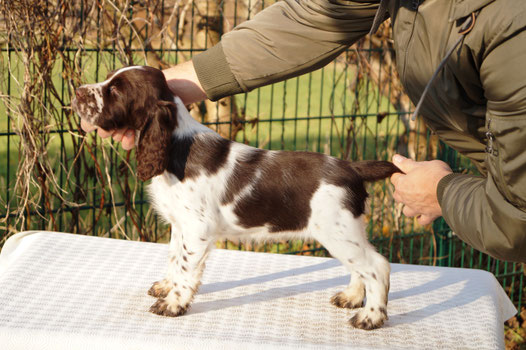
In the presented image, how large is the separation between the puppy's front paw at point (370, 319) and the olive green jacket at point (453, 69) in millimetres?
701

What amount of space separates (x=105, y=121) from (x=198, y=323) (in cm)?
92

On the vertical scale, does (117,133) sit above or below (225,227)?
above

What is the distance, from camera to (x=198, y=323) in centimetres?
281

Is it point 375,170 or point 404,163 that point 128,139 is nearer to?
point 375,170

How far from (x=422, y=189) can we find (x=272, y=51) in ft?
3.12

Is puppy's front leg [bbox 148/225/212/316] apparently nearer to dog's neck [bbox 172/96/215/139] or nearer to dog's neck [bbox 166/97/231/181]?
dog's neck [bbox 166/97/231/181]

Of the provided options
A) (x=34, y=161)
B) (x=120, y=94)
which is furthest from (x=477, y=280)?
(x=34, y=161)

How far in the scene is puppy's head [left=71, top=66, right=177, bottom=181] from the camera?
276cm

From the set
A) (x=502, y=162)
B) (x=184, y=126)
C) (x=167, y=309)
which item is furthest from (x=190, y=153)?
(x=502, y=162)

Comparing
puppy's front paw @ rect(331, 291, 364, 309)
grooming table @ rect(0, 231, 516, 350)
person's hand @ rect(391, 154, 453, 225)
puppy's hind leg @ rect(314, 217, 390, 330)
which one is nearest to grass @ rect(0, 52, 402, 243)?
grooming table @ rect(0, 231, 516, 350)

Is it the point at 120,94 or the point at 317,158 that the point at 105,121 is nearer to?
the point at 120,94

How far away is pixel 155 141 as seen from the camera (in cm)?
276

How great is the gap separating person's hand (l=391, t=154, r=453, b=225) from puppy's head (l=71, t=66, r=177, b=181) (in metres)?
0.98

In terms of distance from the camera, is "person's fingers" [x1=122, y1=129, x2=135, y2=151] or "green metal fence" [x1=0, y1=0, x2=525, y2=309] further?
"green metal fence" [x1=0, y1=0, x2=525, y2=309]
